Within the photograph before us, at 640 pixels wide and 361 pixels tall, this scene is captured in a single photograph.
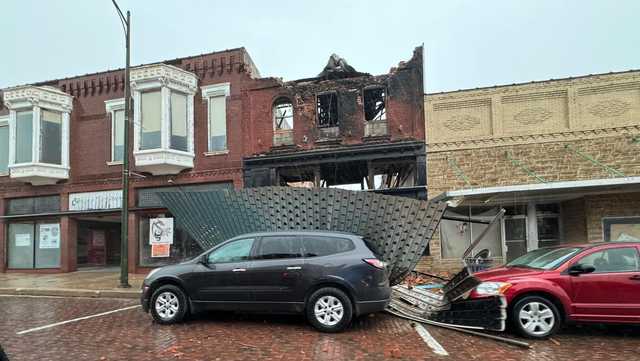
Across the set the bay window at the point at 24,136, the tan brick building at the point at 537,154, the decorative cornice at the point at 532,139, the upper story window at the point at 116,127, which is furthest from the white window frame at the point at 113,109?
the decorative cornice at the point at 532,139

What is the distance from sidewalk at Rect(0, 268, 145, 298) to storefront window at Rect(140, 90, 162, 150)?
16.6 ft

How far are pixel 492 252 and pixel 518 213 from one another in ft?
5.09

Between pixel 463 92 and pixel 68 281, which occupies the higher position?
pixel 463 92

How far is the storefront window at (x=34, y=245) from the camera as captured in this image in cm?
1850

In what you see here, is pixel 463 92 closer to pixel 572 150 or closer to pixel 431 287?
pixel 572 150

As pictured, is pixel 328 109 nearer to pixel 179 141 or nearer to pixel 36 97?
pixel 179 141

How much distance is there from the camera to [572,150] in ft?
45.6

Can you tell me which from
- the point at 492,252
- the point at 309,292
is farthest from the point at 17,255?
the point at 492,252

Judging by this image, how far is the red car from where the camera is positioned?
652 centimetres

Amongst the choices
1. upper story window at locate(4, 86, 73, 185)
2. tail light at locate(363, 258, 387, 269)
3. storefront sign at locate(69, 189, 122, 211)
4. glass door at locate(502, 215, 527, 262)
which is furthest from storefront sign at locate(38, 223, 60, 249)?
glass door at locate(502, 215, 527, 262)

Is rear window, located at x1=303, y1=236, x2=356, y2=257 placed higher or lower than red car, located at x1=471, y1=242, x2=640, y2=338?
higher

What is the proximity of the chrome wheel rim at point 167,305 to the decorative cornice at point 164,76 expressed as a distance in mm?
10989

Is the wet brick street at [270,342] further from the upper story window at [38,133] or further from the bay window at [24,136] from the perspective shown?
the bay window at [24,136]

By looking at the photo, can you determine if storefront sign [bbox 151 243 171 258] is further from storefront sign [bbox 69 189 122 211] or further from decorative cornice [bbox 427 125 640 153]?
decorative cornice [bbox 427 125 640 153]
